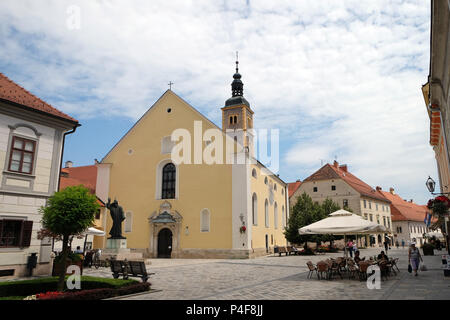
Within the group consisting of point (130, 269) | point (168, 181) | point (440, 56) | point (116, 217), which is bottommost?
point (130, 269)

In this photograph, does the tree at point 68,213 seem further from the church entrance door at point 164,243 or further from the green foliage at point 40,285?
the church entrance door at point 164,243

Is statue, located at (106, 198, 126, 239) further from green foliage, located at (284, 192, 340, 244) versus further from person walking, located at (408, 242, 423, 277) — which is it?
green foliage, located at (284, 192, 340, 244)

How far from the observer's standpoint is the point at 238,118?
38.9 m

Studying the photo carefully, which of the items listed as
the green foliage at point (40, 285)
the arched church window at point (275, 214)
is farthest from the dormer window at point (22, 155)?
the arched church window at point (275, 214)

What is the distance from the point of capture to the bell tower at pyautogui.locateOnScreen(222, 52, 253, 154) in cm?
3838

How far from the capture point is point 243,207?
27.2 m

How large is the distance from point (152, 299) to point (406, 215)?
2527 inches

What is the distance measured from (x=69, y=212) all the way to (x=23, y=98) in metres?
8.37

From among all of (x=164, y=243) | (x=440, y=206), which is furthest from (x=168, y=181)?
(x=440, y=206)

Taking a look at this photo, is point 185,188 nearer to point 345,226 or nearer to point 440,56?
point 345,226

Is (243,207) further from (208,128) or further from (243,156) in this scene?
(208,128)

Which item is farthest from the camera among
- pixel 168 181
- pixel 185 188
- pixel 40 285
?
pixel 168 181

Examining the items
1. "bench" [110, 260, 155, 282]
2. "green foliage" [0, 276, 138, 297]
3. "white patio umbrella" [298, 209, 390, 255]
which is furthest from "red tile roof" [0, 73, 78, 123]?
"white patio umbrella" [298, 209, 390, 255]
